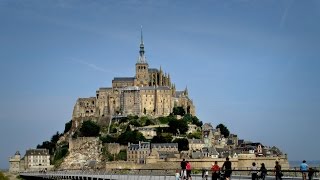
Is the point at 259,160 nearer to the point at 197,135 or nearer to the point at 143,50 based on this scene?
the point at 197,135

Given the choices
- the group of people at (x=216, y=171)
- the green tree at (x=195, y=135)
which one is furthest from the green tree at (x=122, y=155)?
the group of people at (x=216, y=171)

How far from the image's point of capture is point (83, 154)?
104000mm

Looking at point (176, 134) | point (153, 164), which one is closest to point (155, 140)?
point (176, 134)

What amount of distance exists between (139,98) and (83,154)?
19412mm

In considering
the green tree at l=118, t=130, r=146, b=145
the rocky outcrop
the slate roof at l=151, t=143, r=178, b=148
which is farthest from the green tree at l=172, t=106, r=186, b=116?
the slate roof at l=151, t=143, r=178, b=148

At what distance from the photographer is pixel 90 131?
110 meters

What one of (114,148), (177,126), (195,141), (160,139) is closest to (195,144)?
(195,141)

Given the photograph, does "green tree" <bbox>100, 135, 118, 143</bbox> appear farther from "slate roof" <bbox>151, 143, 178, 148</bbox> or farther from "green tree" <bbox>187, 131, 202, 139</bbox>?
"green tree" <bbox>187, 131, 202, 139</bbox>

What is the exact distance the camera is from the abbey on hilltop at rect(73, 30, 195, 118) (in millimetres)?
117438

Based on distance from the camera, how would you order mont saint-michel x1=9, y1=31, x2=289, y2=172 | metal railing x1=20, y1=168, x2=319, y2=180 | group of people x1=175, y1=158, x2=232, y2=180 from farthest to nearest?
mont saint-michel x1=9, y1=31, x2=289, y2=172
metal railing x1=20, y1=168, x2=319, y2=180
group of people x1=175, y1=158, x2=232, y2=180

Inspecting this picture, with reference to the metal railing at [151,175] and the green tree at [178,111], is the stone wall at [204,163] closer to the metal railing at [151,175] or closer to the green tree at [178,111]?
the metal railing at [151,175]

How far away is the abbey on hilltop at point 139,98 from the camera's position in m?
117

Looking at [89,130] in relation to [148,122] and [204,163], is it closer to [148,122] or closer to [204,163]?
[148,122]

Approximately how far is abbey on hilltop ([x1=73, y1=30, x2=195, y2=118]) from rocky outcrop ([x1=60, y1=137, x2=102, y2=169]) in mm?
13555
